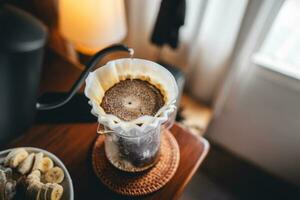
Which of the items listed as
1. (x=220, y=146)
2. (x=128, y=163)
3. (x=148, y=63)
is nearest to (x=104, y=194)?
(x=128, y=163)

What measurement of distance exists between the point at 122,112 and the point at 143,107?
1.7 inches

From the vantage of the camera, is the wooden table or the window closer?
the wooden table

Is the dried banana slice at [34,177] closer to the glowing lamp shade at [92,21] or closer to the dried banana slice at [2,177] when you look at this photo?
the dried banana slice at [2,177]

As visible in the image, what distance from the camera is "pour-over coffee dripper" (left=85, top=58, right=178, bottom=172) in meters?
0.47

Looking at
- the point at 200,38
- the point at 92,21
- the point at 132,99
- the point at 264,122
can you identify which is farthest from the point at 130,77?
the point at 264,122

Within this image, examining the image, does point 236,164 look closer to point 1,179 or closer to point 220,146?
point 220,146

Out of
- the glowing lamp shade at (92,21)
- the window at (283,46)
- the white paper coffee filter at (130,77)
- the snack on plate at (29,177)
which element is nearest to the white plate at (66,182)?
the snack on plate at (29,177)

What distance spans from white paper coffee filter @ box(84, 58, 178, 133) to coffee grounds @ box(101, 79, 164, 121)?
0.01 m

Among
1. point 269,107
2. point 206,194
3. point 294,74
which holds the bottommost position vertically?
point 206,194

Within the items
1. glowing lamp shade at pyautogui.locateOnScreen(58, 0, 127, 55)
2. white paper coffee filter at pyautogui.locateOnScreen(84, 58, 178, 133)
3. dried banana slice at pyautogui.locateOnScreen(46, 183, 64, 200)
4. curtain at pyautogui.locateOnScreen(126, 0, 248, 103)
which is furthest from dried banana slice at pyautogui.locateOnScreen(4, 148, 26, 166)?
curtain at pyautogui.locateOnScreen(126, 0, 248, 103)

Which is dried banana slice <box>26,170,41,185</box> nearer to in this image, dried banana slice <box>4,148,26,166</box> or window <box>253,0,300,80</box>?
dried banana slice <box>4,148,26,166</box>

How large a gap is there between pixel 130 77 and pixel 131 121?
4.7 inches

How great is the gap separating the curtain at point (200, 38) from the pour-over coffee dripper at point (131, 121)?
552 mm

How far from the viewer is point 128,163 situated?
2.00 ft
